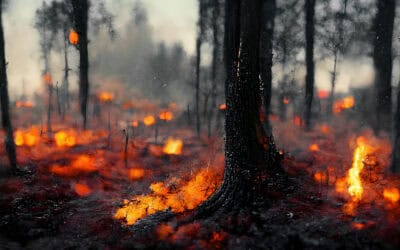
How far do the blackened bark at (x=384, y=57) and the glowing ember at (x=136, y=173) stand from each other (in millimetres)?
14859

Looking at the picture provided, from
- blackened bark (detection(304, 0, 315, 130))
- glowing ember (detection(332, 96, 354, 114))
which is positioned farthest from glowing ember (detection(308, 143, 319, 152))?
glowing ember (detection(332, 96, 354, 114))

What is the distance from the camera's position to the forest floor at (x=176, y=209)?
24.3 ft

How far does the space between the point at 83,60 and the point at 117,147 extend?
6.26 metres

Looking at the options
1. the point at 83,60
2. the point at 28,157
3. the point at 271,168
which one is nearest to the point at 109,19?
the point at 83,60

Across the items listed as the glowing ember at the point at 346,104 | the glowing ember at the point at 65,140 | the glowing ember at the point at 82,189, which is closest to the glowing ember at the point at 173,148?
the glowing ember at the point at 65,140

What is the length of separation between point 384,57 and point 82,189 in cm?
1878

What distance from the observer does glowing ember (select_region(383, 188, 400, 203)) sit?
29.4 feet

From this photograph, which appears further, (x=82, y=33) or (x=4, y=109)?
(x=82, y=33)

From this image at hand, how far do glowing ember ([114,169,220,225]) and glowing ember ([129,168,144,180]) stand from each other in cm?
263

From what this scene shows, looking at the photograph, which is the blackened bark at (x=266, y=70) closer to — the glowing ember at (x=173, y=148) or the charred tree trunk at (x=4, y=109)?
the glowing ember at (x=173, y=148)

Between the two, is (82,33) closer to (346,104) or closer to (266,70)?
(266,70)

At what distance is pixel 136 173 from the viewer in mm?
15609

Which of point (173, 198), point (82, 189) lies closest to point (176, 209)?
point (173, 198)

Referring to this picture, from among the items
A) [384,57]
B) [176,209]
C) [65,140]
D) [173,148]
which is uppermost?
[384,57]
